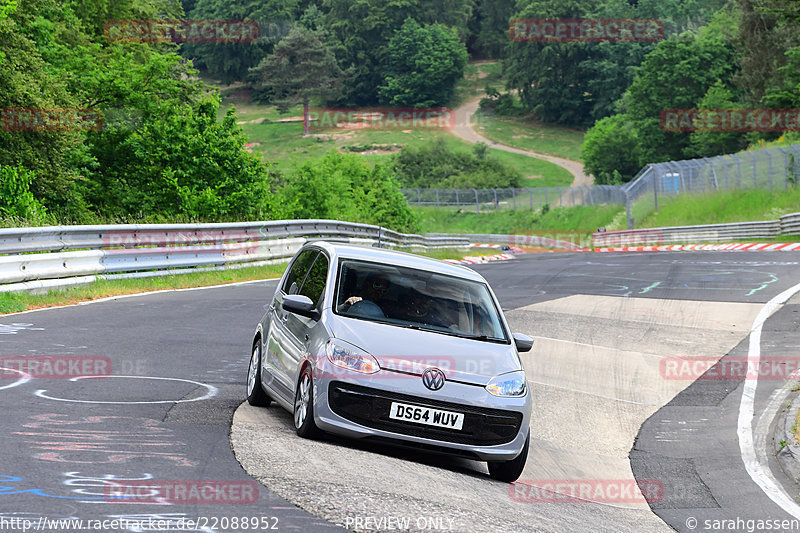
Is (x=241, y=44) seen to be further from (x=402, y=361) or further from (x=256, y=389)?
(x=402, y=361)

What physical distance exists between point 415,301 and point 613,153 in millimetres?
104673

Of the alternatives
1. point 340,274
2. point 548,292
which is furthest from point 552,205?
point 340,274

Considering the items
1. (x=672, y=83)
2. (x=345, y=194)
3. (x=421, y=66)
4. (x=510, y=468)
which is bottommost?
(x=345, y=194)

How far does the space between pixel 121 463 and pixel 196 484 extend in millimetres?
649

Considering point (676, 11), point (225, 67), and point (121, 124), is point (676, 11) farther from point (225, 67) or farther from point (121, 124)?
point (121, 124)

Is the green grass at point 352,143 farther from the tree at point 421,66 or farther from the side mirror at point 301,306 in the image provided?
the side mirror at point 301,306

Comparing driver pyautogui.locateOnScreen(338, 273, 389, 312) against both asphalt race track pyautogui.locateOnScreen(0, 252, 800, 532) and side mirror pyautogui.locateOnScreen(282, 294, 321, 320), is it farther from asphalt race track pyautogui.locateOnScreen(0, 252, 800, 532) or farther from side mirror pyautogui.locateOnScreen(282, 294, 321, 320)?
asphalt race track pyautogui.locateOnScreen(0, 252, 800, 532)

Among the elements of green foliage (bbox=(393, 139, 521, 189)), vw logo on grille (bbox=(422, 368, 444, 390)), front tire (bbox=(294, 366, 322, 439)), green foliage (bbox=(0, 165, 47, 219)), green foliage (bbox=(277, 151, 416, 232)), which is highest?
vw logo on grille (bbox=(422, 368, 444, 390))

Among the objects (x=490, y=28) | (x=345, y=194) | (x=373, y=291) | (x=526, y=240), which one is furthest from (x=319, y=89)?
(x=373, y=291)

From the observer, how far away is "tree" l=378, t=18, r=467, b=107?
532 ft

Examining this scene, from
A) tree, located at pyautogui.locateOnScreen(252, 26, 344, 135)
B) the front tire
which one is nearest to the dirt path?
tree, located at pyautogui.locateOnScreen(252, 26, 344, 135)

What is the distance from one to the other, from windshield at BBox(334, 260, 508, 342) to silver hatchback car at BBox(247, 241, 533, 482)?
0.4 inches

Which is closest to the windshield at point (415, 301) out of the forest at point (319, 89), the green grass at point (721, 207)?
the forest at point (319, 89)

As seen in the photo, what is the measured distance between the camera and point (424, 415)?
7.73m
